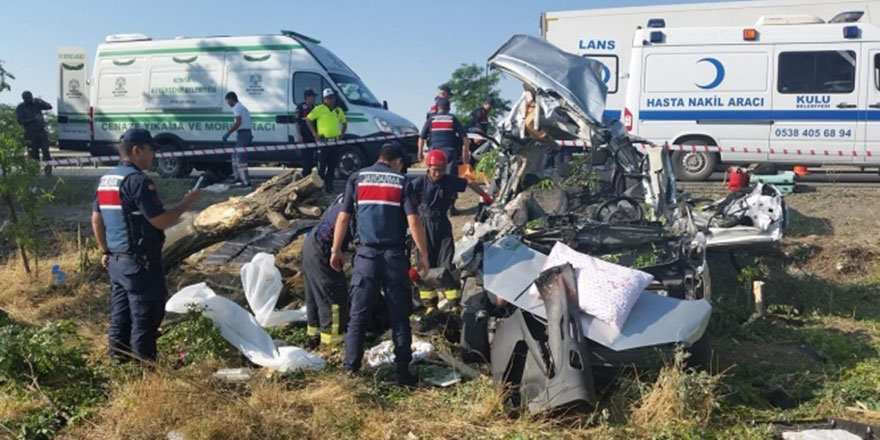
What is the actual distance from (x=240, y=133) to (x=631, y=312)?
949 centimetres

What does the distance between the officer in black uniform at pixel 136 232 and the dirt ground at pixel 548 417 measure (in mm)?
344

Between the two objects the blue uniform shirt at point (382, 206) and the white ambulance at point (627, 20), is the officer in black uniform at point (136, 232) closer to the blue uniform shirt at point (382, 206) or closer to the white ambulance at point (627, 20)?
the blue uniform shirt at point (382, 206)

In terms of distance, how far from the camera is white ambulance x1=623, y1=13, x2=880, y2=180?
36.4ft

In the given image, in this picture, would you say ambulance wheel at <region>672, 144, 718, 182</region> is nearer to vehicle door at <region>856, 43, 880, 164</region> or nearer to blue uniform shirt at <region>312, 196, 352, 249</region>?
vehicle door at <region>856, 43, 880, 164</region>

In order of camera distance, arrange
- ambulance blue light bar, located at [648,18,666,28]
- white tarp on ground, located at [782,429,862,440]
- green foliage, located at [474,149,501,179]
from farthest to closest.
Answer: ambulance blue light bar, located at [648,18,666,28] < green foliage, located at [474,149,501,179] < white tarp on ground, located at [782,429,862,440]

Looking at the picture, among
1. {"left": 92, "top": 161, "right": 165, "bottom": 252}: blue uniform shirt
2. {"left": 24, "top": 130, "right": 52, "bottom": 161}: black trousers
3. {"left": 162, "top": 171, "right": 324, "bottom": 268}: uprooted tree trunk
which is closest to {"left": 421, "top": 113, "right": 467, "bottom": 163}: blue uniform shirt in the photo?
{"left": 162, "top": 171, "right": 324, "bottom": 268}: uprooted tree trunk

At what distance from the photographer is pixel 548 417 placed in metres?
3.93

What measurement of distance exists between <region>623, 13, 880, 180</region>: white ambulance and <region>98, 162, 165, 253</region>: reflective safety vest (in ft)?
29.9

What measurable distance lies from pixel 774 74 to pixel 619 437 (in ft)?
30.1

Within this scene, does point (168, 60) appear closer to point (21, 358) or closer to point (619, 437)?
point (21, 358)

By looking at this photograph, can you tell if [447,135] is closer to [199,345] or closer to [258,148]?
[258,148]

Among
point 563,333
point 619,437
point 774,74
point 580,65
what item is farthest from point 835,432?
point 774,74

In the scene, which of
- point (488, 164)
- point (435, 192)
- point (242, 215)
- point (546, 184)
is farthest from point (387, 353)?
point (488, 164)

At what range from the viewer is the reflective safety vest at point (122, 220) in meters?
4.40
